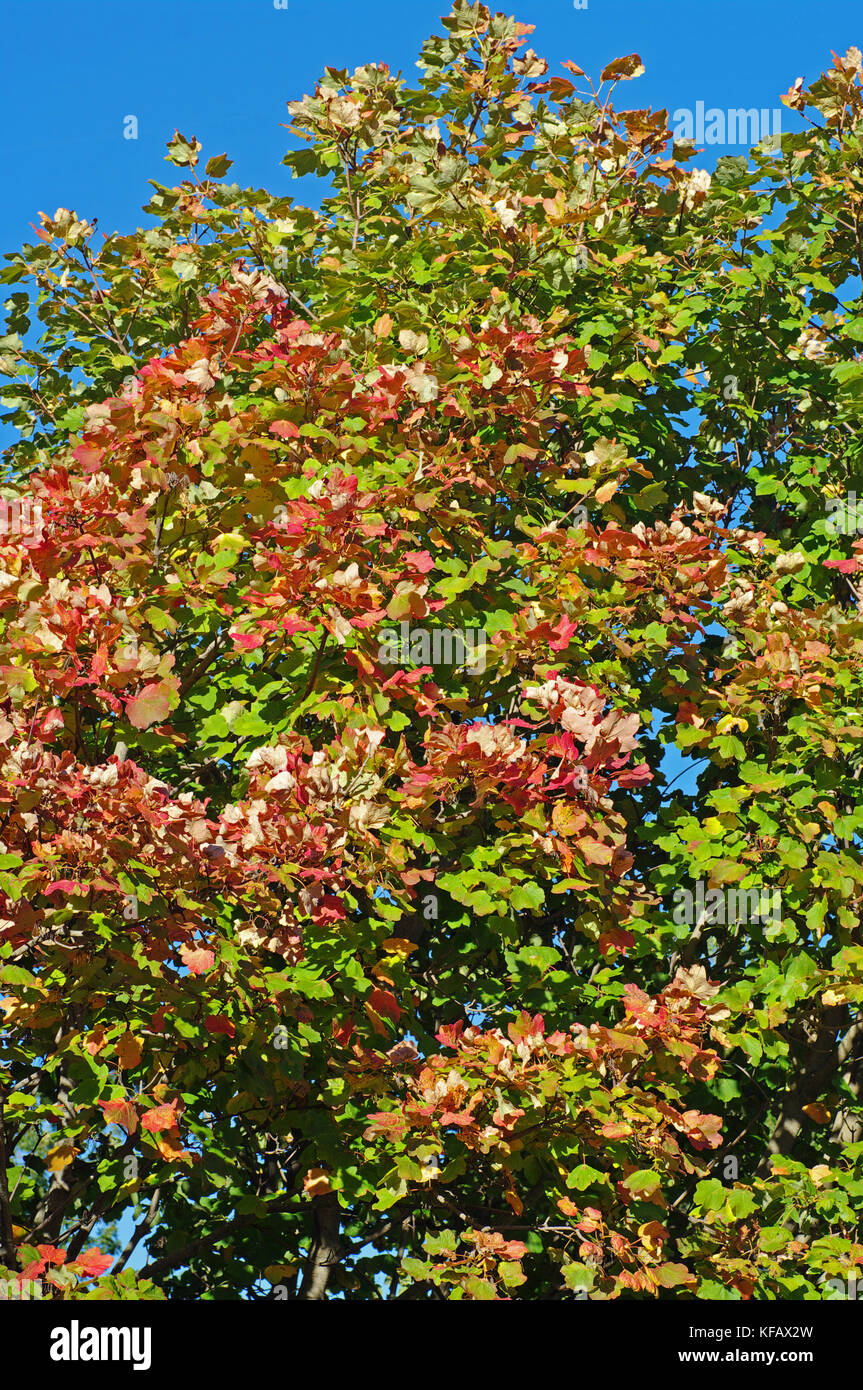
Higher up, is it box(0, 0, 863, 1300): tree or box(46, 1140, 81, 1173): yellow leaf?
box(0, 0, 863, 1300): tree

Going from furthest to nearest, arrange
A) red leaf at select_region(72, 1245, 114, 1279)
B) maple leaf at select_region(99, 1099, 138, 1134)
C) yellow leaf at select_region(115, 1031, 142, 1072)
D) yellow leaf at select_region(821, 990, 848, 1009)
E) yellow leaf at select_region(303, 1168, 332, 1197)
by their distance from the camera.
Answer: yellow leaf at select_region(821, 990, 848, 1009), yellow leaf at select_region(303, 1168, 332, 1197), yellow leaf at select_region(115, 1031, 142, 1072), maple leaf at select_region(99, 1099, 138, 1134), red leaf at select_region(72, 1245, 114, 1279)

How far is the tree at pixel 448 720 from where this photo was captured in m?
5.59

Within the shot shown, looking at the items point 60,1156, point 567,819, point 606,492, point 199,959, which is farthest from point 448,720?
point 60,1156

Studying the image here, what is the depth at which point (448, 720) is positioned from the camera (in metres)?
6.52

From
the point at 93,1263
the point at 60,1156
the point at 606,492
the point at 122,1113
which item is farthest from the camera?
the point at 606,492

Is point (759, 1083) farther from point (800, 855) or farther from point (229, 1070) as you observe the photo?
point (229, 1070)

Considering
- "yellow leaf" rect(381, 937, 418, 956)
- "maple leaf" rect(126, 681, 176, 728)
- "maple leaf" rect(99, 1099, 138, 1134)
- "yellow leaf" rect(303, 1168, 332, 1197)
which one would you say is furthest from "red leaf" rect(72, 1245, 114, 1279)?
"maple leaf" rect(126, 681, 176, 728)

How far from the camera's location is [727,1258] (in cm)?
637

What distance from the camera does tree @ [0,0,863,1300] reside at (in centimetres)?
559

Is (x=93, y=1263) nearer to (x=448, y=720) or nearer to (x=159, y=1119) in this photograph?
(x=159, y=1119)

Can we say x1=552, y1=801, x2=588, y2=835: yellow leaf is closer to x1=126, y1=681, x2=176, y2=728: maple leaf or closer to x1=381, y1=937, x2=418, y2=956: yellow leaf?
x1=381, y1=937, x2=418, y2=956: yellow leaf

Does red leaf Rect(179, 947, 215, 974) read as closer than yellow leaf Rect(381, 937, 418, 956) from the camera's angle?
Yes

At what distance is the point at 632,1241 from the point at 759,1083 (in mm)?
1589
